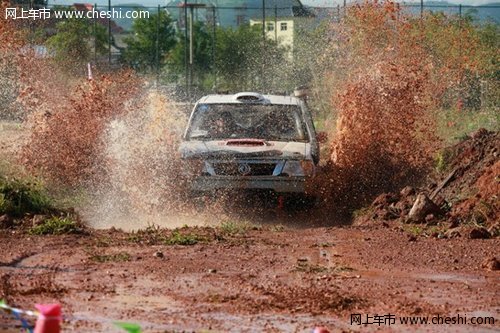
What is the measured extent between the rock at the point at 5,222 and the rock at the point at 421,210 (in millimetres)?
4585

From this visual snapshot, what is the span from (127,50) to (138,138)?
2923 centimetres

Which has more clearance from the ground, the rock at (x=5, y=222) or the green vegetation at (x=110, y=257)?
the green vegetation at (x=110, y=257)

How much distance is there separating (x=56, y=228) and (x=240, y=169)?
2795 millimetres

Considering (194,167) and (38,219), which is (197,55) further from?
(38,219)

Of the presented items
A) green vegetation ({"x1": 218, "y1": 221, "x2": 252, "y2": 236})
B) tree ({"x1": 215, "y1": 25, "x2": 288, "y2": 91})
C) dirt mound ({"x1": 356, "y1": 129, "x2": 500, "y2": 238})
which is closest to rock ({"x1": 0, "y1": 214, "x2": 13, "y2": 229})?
green vegetation ({"x1": 218, "y1": 221, "x2": 252, "y2": 236})

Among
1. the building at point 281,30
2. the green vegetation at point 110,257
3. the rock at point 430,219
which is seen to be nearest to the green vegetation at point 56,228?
the green vegetation at point 110,257

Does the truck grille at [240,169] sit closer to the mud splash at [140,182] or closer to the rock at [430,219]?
the mud splash at [140,182]

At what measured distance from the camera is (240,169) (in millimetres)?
14242

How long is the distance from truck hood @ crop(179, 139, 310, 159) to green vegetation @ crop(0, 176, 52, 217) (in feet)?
6.28

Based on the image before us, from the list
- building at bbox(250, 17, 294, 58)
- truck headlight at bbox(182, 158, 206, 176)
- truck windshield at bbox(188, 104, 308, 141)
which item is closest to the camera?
truck headlight at bbox(182, 158, 206, 176)

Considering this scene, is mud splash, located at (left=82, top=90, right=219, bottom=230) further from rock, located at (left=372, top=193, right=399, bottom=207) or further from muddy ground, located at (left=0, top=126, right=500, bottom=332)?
rock, located at (left=372, top=193, right=399, bottom=207)

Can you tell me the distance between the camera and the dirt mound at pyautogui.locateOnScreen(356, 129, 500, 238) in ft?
42.9

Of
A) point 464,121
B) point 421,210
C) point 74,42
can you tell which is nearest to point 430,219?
point 421,210

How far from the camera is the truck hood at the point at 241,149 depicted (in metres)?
14.3
